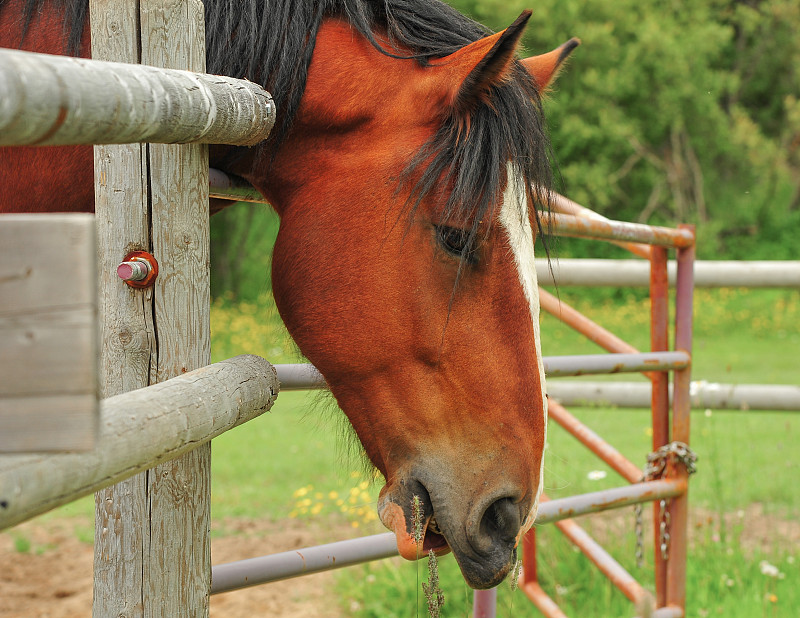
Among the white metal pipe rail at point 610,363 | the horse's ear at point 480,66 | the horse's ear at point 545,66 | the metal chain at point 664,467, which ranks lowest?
the metal chain at point 664,467

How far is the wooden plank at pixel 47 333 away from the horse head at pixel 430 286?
2.92ft

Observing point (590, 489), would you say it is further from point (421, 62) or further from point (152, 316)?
point (152, 316)

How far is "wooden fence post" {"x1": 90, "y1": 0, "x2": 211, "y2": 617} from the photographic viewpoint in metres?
1.21

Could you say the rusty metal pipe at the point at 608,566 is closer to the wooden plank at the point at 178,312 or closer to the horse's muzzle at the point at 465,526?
the horse's muzzle at the point at 465,526

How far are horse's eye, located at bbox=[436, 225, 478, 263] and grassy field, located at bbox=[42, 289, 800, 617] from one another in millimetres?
549

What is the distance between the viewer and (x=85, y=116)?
788 mm

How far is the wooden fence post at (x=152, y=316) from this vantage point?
121 cm

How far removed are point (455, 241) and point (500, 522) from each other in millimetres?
554

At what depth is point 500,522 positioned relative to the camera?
4.77 ft

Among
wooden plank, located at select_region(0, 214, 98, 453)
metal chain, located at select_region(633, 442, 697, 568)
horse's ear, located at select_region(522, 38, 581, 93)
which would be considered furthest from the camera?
metal chain, located at select_region(633, 442, 697, 568)

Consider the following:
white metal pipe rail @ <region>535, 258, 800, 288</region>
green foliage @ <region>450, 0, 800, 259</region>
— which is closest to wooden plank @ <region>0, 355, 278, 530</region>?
white metal pipe rail @ <region>535, 258, 800, 288</region>

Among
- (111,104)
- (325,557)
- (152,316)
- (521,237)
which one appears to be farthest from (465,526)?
(111,104)

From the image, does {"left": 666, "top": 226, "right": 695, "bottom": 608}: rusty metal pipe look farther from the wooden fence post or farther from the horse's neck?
the wooden fence post

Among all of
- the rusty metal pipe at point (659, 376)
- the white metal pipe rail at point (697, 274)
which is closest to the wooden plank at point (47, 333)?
the rusty metal pipe at point (659, 376)
